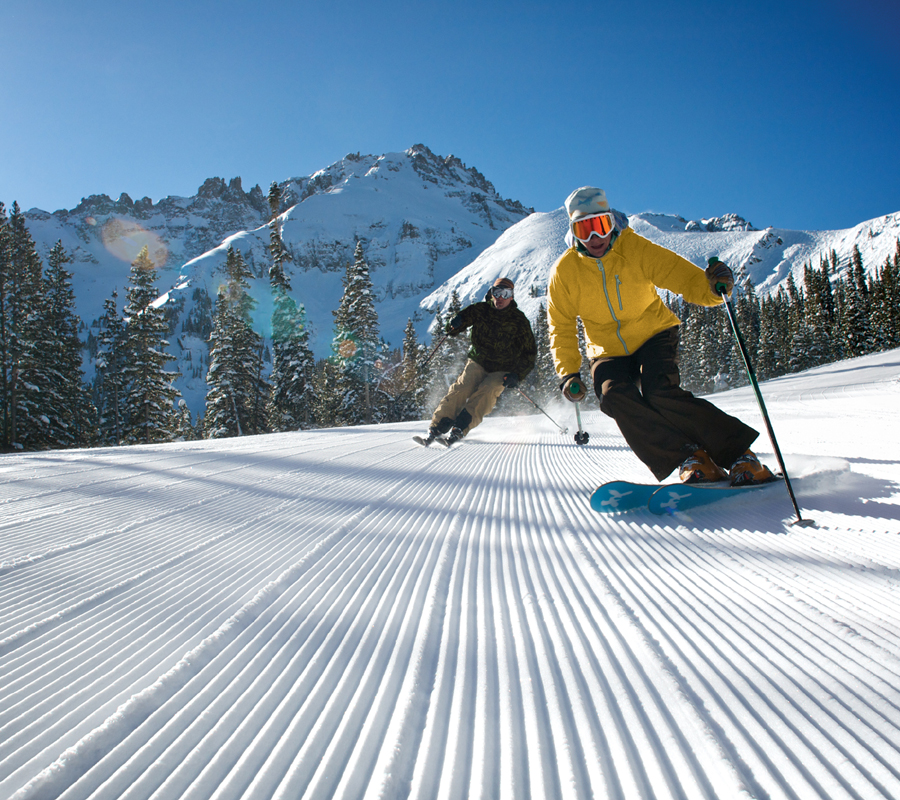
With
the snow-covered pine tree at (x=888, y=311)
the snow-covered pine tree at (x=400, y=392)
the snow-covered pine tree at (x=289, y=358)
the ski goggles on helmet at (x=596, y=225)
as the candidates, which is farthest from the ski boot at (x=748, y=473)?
the snow-covered pine tree at (x=888, y=311)

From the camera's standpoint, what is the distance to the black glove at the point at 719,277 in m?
2.47

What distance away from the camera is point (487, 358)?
570 cm

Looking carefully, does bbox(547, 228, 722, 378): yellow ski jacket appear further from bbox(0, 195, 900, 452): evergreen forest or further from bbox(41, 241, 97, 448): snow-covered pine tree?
bbox(41, 241, 97, 448): snow-covered pine tree

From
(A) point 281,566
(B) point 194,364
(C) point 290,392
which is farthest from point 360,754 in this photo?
(B) point 194,364

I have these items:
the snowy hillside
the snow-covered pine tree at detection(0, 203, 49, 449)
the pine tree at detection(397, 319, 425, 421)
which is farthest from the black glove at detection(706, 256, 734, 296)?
the snowy hillside

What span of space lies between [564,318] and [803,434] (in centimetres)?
249

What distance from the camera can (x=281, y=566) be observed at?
1697 mm

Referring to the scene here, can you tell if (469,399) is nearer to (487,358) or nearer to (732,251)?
(487,358)

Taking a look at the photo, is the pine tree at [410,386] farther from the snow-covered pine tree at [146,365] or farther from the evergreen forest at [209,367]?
the snow-covered pine tree at [146,365]

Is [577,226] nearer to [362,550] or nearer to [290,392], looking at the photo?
[362,550]

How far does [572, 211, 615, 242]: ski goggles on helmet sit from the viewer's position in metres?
2.70

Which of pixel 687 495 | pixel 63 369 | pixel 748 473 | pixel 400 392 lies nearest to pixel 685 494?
pixel 687 495

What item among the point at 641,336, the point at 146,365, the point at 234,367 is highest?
the point at 146,365

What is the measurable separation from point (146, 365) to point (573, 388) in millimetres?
23604
